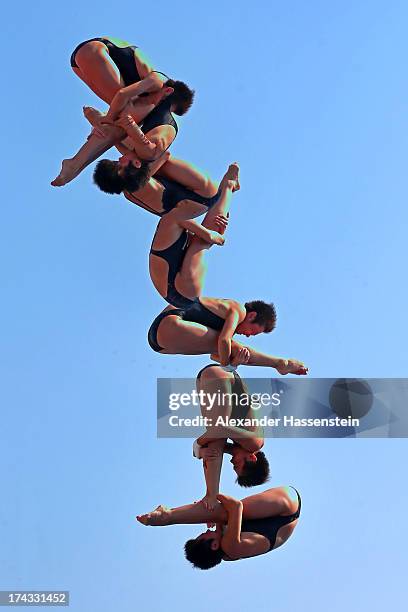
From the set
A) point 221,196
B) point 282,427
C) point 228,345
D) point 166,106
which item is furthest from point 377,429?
point 166,106

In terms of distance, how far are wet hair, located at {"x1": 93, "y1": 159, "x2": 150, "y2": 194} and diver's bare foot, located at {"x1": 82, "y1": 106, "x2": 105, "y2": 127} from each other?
0.22 m

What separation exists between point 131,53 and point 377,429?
103 inches

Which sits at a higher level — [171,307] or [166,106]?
[166,106]

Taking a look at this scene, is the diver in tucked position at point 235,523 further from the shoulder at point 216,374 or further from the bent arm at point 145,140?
the bent arm at point 145,140

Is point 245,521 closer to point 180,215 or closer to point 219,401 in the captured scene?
point 219,401

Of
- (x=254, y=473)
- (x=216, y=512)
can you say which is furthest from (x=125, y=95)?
(x=216, y=512)

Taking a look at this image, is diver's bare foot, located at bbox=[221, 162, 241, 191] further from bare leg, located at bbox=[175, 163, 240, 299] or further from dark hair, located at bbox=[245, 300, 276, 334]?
dark hair, located at bbox=[245, 300, 276, 334]

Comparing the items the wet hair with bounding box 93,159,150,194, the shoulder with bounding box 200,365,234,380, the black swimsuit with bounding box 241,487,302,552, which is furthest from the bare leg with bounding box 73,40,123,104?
the black swimsuit with bounding box 241,487,302,552

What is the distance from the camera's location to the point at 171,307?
7809 millimetres

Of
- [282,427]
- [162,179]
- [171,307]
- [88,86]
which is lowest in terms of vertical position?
[282,427]

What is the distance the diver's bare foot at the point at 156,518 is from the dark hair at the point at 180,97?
2276mm

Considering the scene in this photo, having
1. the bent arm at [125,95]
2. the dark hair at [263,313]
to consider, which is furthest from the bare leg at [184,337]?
the bent arm at [125,95]

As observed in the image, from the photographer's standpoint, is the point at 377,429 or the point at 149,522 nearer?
the point at 149,522

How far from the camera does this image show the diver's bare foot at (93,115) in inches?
299
